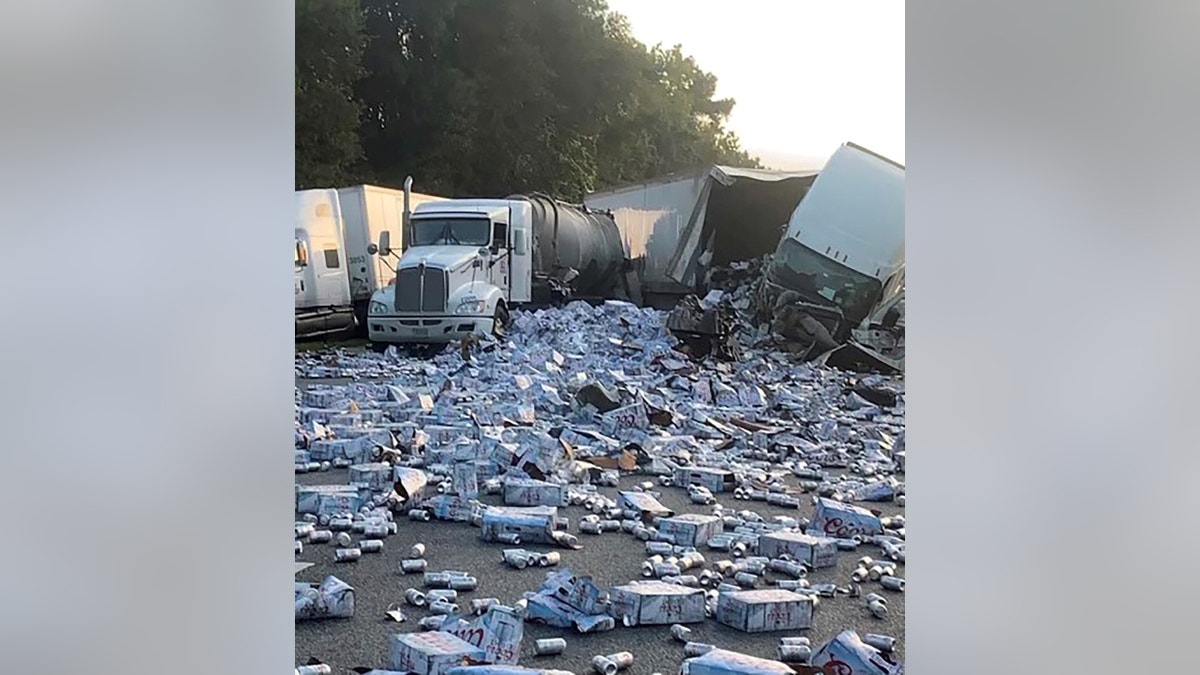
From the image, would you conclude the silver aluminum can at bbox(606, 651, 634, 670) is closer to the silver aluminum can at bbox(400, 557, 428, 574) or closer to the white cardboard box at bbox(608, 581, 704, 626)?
the white cardboard box at bbox(608, 581, 704, 626)

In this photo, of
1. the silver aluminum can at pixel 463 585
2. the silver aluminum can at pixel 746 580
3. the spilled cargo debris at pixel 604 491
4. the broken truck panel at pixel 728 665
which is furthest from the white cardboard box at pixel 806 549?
the silver aluminum can at pixel 463 585

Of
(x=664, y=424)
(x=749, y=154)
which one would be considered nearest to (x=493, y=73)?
(x=749, y=154)

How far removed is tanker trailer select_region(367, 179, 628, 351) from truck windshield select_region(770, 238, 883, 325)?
521 millimetres

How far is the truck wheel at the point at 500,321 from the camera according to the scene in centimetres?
338

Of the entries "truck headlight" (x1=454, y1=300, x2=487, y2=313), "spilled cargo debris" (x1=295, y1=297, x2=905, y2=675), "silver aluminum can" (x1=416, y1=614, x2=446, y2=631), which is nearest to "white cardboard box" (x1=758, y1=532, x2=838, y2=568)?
"spilled cargo debris" (x1=295, y1=297, x2=905, y2=675)

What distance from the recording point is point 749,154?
123 inches

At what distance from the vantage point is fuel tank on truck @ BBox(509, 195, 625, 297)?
10.5 ft

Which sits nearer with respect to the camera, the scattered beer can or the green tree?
the scattered beer can
